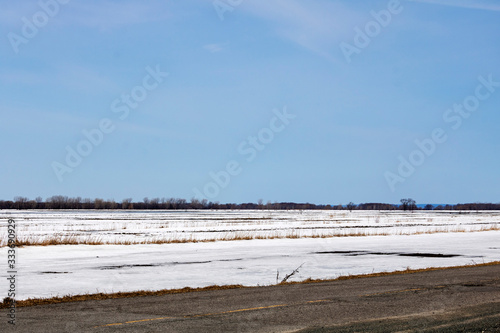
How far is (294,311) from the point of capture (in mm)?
11195

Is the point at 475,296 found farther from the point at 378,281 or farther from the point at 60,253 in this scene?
the point at 60,253

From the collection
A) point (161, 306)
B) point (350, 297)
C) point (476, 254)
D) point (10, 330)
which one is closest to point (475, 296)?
point (350, 297)

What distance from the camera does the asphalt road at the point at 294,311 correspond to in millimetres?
9555

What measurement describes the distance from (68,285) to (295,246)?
18.4m

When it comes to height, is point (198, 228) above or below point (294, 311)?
above

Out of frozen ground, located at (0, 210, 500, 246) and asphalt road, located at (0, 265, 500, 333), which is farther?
frozen ground, located at (0, 210, 500, 246)

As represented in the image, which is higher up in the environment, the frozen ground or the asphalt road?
the frozen ground

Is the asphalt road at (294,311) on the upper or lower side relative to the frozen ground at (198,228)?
lower

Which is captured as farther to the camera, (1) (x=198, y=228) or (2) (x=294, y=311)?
(1) (x=198, y=228)

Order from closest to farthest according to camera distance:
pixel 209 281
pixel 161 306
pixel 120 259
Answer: pixel 161 306 < pixel 209 281 < pixel 120 259

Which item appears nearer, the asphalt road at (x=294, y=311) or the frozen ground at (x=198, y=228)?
the asphalt road at (x=294, y=311)

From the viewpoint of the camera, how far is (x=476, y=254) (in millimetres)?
27922

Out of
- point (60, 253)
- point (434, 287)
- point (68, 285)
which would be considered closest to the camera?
point (434, 287)

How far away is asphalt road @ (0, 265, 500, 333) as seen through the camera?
31.3ft
